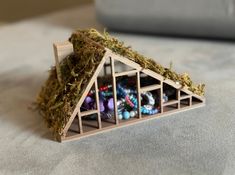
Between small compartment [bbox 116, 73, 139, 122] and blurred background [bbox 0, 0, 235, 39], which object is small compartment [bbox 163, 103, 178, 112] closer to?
small compartment [bbox 116, 73, 139, 122]

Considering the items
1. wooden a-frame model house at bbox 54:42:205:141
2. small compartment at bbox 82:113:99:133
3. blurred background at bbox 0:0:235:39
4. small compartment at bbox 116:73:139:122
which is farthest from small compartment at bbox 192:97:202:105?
blurred background at bbox 0:0:235:39

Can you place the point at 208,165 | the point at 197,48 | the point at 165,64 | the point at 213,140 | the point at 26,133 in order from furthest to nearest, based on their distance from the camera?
the point at 197,48 → the point at 165,64 → the point at 26,133 → the point at 213,140 → the point at 208,165

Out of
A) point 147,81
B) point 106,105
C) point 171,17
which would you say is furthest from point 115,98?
point 171,17

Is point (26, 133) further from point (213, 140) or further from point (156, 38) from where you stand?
point (156, 38)

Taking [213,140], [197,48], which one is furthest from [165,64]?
[213,140]

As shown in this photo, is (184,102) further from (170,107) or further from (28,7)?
(28,7)

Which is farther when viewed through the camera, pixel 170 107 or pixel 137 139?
pixel 170 107

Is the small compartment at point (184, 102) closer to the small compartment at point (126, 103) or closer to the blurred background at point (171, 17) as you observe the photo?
the small compartment at point (126, 103)
